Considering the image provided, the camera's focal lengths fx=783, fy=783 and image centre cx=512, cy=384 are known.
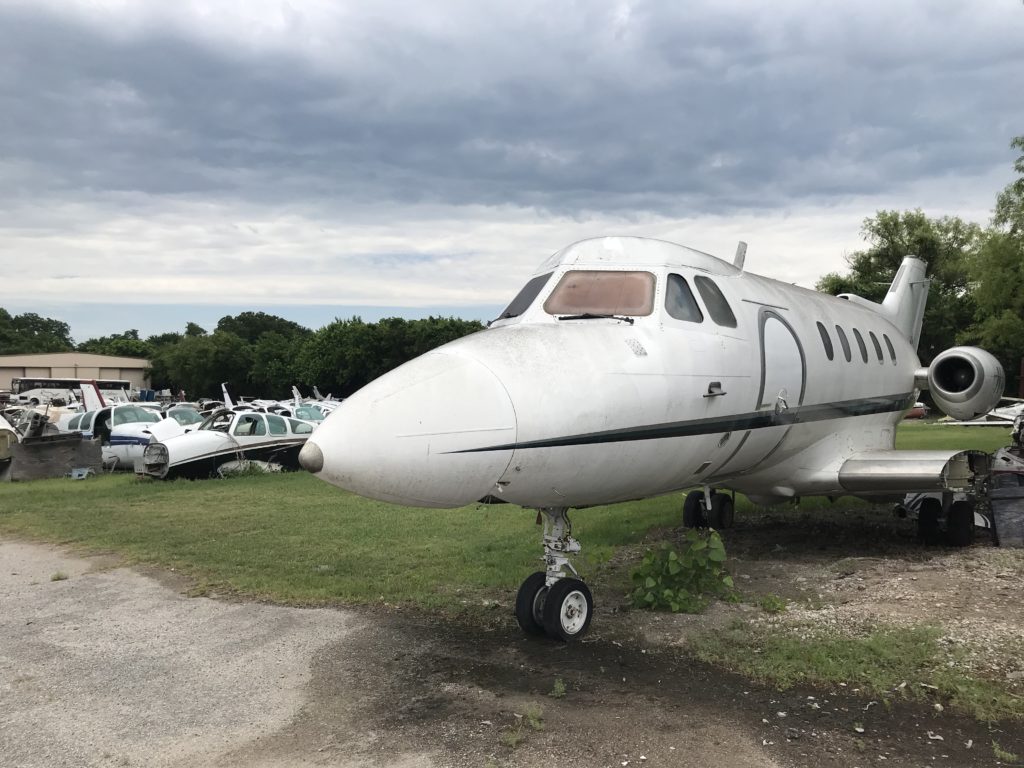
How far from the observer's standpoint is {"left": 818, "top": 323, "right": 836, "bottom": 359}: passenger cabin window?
827 cm

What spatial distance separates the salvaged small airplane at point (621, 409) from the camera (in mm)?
4453

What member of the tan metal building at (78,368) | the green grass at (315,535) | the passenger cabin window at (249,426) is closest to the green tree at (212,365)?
the tan metal building at (78,368)

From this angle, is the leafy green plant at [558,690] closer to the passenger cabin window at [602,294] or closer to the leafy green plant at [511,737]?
the leafy green plant at [511,737]

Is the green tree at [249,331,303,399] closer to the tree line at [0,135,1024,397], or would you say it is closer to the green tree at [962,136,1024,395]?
the tree line at [0,135,1024,397]

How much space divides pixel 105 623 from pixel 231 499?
27.2 ft

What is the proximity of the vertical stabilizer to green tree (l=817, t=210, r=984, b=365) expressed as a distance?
4142 cm

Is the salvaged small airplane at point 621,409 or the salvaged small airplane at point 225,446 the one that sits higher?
the salvaged small airplane at point 621,409

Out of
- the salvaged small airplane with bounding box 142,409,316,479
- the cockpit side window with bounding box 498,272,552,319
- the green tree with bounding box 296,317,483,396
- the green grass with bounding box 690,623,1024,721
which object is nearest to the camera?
the green grass with bounding box 690,623,1024,721

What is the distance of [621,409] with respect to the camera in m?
5.13

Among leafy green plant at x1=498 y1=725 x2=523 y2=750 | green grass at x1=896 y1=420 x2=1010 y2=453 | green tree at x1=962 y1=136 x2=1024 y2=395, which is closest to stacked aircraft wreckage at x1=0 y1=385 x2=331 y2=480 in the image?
leafy green plant at x1=498 y1=725 x2=523 y2=750

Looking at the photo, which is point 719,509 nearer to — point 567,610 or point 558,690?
point 567,610

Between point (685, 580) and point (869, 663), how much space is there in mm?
1984

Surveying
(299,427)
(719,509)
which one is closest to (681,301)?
(719,509)

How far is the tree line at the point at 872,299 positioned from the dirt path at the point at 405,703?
21.7 metres
